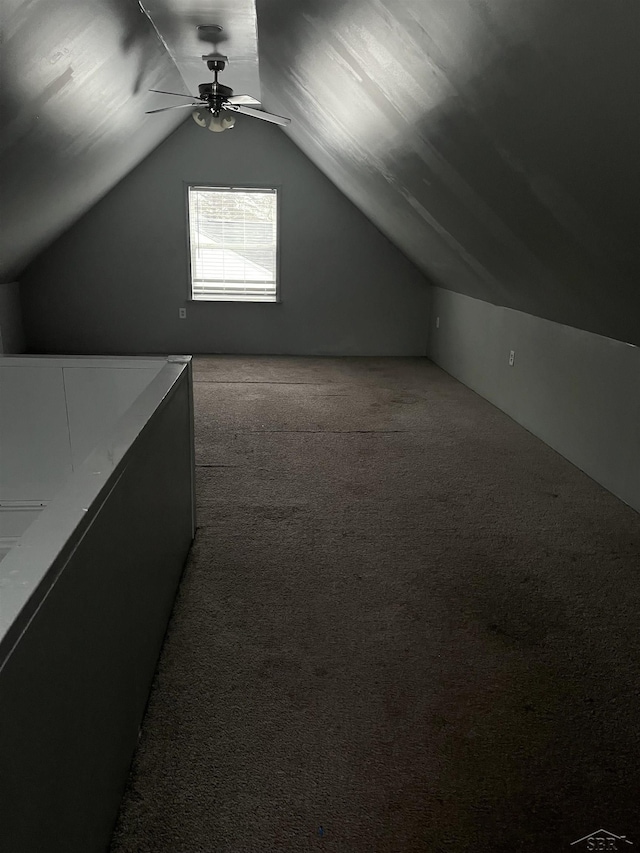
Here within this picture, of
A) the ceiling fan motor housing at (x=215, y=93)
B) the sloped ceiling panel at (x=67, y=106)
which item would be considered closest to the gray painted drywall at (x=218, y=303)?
the sloped ceiling panel at (x=67, y=106)

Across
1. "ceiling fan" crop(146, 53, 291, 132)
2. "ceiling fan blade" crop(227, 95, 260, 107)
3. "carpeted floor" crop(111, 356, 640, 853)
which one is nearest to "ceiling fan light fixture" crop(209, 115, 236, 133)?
"ceiling fan" crop(146, 53, 291, 132)

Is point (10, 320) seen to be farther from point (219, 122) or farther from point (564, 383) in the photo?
point (564, 383)

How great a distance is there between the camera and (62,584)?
0.95m

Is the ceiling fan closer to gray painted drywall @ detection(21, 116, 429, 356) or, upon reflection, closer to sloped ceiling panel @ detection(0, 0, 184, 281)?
sloped ceiling panel @ detection(0, 0, 184, 281)

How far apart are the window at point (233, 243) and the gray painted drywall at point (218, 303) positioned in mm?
96

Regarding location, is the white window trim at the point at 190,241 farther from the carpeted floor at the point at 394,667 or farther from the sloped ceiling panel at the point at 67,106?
the carpeted floor at the point at 394,667

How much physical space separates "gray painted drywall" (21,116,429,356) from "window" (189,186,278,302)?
0.32 feet

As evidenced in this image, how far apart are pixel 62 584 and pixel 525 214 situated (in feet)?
8.19

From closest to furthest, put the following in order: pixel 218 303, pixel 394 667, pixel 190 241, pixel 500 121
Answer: pixel 394 667 → pixel 500 121 → pixel 190 241 → pixel 218 303

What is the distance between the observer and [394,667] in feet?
6.20

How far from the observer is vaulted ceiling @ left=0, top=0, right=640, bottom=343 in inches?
66.3

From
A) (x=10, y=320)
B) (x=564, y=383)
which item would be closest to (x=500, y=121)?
(x=564, y=383)

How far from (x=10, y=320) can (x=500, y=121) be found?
5.19 meters

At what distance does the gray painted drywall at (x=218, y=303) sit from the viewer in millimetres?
6105
